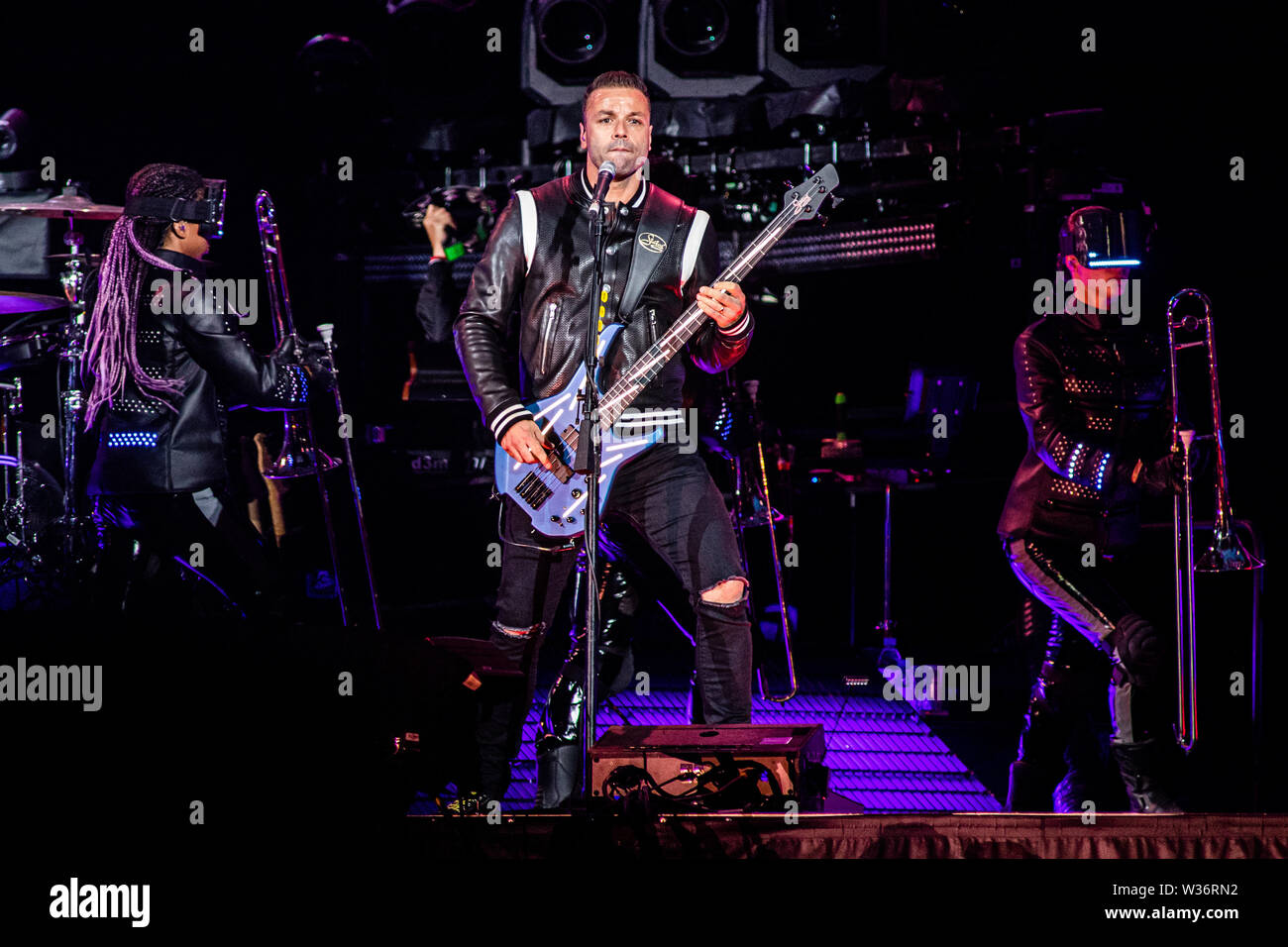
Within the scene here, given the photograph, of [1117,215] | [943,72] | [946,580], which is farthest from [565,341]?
[946,580]

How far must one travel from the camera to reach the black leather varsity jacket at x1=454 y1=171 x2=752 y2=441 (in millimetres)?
4367

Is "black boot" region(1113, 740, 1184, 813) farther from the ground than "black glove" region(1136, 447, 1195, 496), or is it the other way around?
"black glove" region(1136, 447, 1195, 496)

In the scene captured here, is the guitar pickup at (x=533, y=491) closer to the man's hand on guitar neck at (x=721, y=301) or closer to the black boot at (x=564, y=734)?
the black boot at (x=564, y=734)

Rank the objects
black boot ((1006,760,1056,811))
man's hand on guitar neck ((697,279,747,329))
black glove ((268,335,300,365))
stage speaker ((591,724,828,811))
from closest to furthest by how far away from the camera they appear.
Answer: stage speaker ((591,724,828,811)) → man's hand on guitar neck ((697,279,747,329)) → black boot ((1006,760,1056,811)) → black glove ((268,335,300,365))

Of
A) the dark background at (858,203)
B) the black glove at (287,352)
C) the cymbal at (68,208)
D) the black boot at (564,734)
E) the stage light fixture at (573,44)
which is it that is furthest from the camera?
the stage light fixture at (573,44)

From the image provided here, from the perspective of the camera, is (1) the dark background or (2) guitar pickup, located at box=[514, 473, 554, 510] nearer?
(2) guitar pickup, located at box=[514, 473, 554, 510]

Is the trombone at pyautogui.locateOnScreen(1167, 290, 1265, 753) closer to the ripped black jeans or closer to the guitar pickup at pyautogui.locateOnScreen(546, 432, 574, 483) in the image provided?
the ripped black jeans

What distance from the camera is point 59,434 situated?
7.39m

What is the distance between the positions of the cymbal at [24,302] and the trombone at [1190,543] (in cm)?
545

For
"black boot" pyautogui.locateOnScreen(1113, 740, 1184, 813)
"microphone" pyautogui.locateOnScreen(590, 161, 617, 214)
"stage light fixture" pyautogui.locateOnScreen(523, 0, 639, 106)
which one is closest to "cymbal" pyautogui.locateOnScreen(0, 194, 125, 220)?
"stage light fixture" pyautogui.locateOnScreen(523, 0, 639, 106)

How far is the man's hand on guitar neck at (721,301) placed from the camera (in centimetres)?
393

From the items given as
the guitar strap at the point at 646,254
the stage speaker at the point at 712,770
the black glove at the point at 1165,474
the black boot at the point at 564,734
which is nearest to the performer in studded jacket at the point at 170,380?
the black boot at the point at 564,734

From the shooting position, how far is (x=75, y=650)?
13.2 ft
